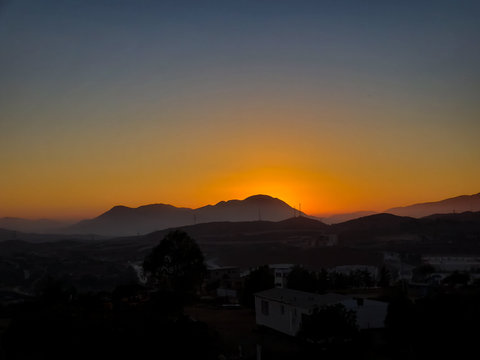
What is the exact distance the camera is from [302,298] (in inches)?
1057

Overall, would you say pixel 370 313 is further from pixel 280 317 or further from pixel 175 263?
pixel 175 263

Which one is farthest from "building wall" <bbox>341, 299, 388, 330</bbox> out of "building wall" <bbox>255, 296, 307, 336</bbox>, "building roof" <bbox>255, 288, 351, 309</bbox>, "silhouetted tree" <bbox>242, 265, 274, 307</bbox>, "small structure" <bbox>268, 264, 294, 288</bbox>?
"small structure" <bbox>268, 264, 294, 288</bbox>

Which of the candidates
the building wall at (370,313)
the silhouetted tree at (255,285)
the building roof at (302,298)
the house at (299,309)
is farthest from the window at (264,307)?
the silhouetted tree at (255,285)

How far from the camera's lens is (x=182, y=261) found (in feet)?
141

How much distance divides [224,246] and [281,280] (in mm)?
90209

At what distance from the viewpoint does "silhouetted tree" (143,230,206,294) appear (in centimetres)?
4272

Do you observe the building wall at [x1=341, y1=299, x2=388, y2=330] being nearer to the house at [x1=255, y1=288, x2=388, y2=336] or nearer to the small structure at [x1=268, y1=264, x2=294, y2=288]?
the house at [x1=255, y1=288, x2=388, y2=336]

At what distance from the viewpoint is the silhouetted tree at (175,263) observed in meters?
42.7

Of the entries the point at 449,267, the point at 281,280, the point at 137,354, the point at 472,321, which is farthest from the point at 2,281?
the point at 472,321

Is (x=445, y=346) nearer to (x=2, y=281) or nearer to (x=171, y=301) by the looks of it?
(x=171, y=301)

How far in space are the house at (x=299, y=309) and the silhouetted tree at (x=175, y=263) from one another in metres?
14.8

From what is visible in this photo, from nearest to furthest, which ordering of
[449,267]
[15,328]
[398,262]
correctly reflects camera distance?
1. [15,328]
2. [449,267]
3. [398,262]

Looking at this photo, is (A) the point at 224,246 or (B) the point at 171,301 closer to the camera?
(B) the point at 171,301

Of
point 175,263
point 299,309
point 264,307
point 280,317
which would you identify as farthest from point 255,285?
point 299,309
